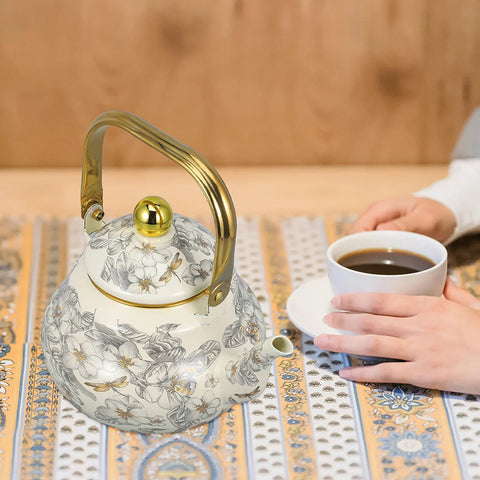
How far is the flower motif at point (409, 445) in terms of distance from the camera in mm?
692

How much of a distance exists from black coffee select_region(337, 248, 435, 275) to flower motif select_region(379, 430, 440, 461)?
0.18m

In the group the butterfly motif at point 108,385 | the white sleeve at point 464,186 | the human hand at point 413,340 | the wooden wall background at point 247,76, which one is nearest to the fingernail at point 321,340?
the human hand at point 413,340

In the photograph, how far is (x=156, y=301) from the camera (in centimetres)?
67

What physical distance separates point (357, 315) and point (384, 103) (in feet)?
2.53

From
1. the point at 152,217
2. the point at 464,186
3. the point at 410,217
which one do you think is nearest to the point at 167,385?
the point at 152,217

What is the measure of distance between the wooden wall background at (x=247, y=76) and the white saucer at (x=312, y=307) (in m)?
0.61

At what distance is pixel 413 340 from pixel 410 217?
0.93 feet

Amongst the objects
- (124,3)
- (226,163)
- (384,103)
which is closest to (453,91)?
(384,103)

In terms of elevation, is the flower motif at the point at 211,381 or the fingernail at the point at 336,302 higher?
the fingernail at the point at 336,302

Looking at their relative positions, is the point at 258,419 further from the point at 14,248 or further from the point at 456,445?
the point at 14,248

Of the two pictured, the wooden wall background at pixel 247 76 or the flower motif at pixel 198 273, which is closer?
the flower motif at pixel 198 273

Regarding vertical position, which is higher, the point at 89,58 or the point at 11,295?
the point at 89,58

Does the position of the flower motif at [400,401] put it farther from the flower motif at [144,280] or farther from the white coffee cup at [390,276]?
the flower motif at [144,280]

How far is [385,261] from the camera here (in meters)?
0.85
